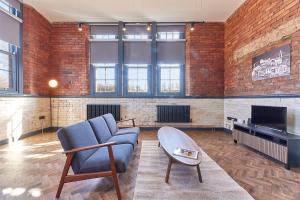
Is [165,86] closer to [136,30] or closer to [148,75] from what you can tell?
[148,75]

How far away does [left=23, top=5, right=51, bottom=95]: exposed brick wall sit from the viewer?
5613 millimetres

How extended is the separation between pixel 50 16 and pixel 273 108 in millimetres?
6512

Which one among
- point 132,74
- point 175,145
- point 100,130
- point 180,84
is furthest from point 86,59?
point 175,145

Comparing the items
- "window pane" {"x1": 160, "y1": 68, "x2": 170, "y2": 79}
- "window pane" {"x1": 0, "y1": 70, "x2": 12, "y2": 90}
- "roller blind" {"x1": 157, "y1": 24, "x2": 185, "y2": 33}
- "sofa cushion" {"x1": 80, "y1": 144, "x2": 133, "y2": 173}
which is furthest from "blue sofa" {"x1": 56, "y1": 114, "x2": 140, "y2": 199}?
"roller blind" {"x1": 157, "y1": 24, "x2": 185, "y2": 33}

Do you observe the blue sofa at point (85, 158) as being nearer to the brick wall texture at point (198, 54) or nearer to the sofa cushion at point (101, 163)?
the sofa cushion at point (101, 163)

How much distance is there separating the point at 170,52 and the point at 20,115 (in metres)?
4.79

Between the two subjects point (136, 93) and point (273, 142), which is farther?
point (136, 93)

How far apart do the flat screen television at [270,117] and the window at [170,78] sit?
293 cm

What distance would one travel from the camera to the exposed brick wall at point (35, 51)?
5.61 metres

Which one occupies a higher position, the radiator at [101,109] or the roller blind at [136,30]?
the roller blind at [136,30]

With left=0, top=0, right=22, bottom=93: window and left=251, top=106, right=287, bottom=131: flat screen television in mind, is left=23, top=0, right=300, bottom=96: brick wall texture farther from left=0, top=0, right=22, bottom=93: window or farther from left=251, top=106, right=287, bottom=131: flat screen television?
left=251, top=106, right=287, bottom=131: flat screen television

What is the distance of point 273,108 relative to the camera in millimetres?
3842

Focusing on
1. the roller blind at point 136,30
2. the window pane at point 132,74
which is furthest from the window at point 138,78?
the roller blind at point 136,30

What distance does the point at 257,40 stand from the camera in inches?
187
